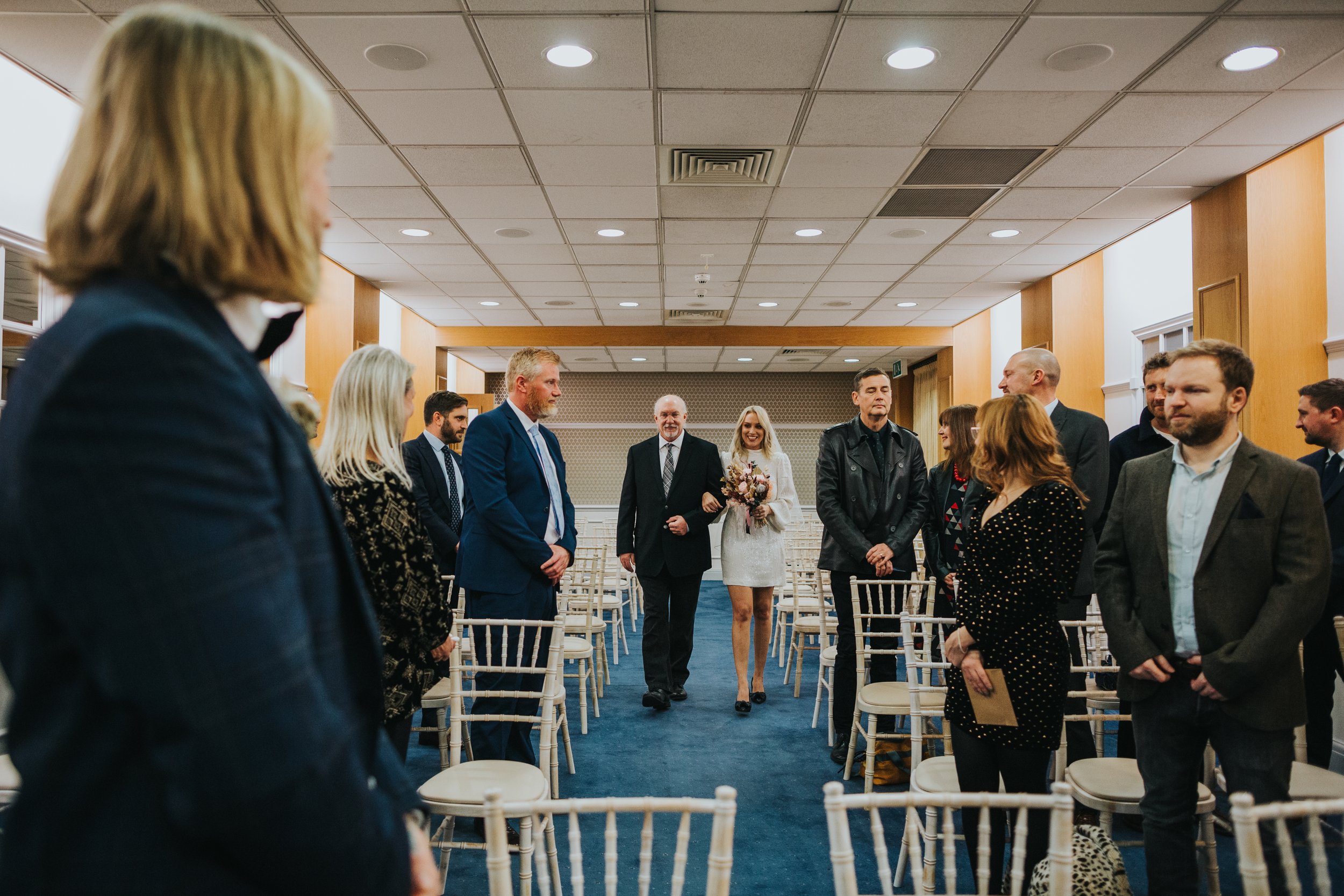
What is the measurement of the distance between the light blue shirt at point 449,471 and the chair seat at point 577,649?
2.95 feet

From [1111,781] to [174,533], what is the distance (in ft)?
8.65

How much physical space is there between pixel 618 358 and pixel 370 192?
26.6 feet

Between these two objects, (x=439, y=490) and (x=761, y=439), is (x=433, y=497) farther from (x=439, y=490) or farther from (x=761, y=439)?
(x=761, y=439)

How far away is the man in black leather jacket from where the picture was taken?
4039 mm

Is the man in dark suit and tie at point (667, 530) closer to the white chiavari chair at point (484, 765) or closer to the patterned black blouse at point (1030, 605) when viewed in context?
the white chiavari chair at point (484, 765)

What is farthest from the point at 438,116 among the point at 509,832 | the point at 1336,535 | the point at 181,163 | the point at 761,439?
the point at 1336,535

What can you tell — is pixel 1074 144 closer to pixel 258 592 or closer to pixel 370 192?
pixel 370 192

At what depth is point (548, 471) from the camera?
3.41 metres

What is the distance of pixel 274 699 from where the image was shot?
0.59 metres

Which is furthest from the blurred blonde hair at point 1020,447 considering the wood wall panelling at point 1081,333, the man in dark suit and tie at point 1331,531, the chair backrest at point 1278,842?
the wood wall panelling at point 1081,333

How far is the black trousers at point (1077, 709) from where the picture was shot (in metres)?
3.12

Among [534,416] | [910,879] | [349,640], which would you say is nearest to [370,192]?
[534,416]

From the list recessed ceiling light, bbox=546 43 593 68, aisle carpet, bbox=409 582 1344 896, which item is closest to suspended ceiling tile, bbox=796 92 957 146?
recessed ceiling light, bbox=546 43 593 68

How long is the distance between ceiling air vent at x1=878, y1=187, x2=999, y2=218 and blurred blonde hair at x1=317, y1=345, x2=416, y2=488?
4083mm
